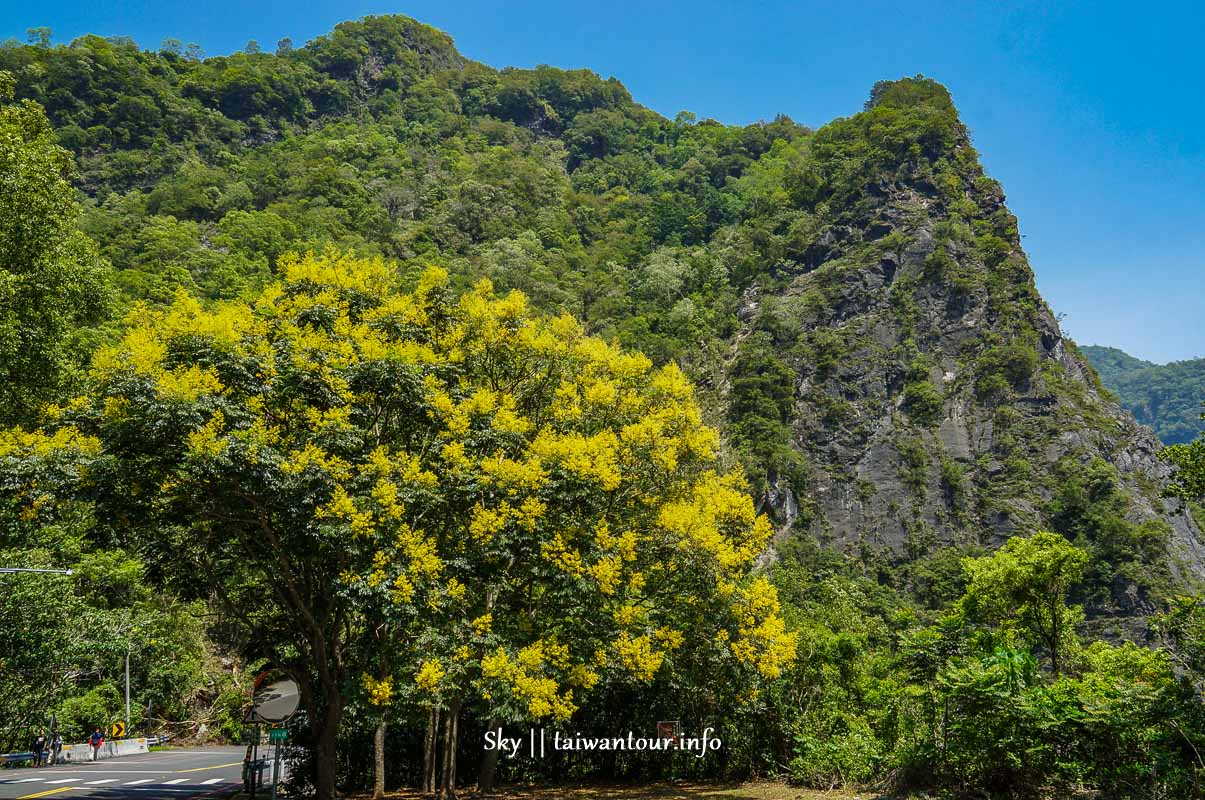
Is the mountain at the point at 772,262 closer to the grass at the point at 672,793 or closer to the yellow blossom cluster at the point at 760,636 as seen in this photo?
the grass at the point at 672,793

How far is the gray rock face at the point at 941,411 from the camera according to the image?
56844mm

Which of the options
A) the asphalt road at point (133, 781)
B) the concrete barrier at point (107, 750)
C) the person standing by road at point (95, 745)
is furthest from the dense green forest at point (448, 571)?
the asphalt road at point (133, 781)

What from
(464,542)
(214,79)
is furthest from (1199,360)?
(464,542)

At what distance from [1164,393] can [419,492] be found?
17087 cm

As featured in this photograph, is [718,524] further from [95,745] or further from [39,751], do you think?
[39,751]

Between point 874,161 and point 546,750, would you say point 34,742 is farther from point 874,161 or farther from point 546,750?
point 874,161

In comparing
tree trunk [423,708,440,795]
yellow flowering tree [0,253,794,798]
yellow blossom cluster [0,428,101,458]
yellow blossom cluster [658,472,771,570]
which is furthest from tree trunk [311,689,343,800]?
yellow blossom cluster [658,472,771,570]

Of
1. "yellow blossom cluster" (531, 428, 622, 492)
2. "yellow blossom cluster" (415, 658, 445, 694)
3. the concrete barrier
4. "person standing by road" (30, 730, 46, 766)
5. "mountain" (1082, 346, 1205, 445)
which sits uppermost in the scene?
"mountain" (1082, 346, 1205, 445)

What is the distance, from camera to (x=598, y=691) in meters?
14.4

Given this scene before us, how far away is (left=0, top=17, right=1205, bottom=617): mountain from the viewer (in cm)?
5619

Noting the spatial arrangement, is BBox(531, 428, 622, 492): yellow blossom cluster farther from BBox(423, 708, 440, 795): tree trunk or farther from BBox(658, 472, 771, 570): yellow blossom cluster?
BBox(423, 708, 440, 795): tree trunk

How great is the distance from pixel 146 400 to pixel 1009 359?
65312mm

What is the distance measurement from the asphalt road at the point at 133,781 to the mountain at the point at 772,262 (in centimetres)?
2427

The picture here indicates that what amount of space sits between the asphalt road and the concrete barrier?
1000mm
